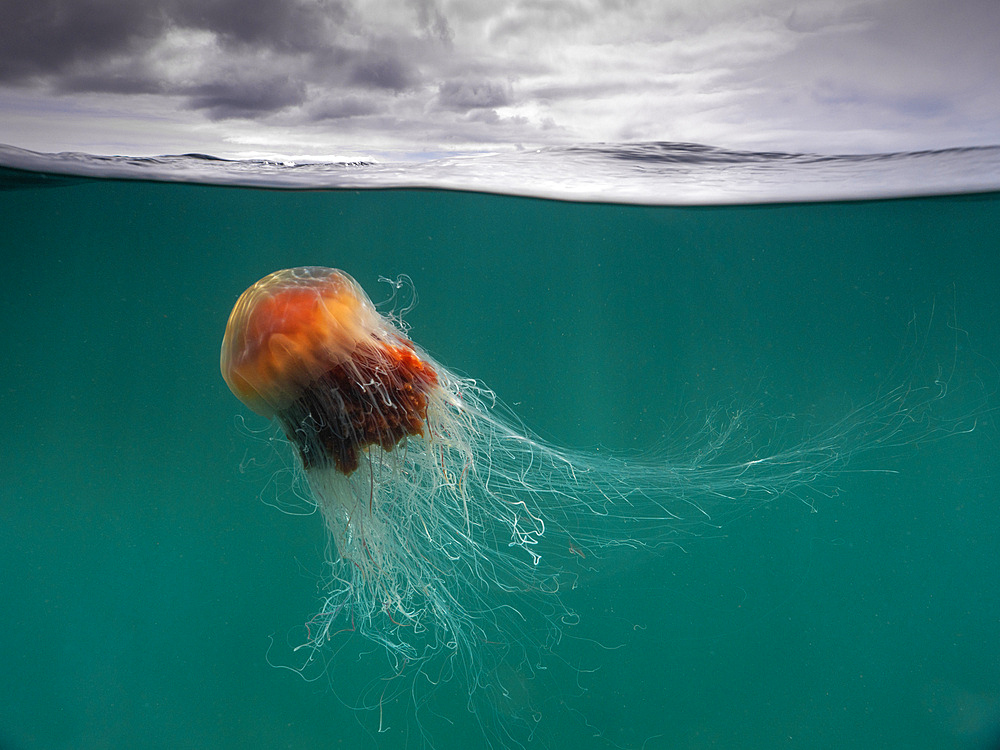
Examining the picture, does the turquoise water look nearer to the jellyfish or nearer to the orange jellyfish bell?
the jellyfish

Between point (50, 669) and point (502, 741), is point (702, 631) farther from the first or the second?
point (50, 669)

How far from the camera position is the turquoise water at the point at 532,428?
4.72 meters

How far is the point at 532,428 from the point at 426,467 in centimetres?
240

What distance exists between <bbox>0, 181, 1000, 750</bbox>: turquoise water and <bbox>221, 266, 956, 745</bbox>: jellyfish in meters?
0.31

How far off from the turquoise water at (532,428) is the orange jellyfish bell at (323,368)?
7.52 ft

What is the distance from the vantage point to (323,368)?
227cm

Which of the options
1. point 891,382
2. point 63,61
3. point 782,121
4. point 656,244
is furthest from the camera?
point 656,244

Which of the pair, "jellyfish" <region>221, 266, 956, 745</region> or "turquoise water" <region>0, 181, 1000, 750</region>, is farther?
"turquoise water" <region>0, 181, 1000, 750</region>

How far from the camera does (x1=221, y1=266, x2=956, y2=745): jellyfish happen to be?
91.0 inches

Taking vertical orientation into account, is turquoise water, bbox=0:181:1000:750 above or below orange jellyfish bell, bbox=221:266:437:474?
below

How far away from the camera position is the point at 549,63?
9.25 ft

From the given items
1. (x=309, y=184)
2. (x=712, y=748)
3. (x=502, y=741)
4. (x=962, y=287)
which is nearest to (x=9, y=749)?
(x=502, y=741)

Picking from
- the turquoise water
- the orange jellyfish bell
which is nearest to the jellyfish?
the orange jellyfish bell

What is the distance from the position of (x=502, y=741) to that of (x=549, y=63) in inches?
211
